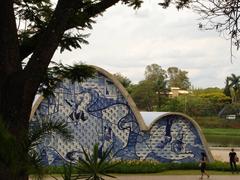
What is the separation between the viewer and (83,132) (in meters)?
22.3

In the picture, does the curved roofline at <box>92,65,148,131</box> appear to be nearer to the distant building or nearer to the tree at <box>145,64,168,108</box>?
the tree at <box>145,64,168,108</box>

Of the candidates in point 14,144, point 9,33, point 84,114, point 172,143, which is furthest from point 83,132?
point 14,144

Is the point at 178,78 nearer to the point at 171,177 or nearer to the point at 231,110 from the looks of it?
the point at 231,110

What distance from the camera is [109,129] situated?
74.4 ft

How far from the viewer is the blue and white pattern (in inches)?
862

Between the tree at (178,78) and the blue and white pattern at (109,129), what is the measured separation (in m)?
67.6

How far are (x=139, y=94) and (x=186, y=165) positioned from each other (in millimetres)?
46747

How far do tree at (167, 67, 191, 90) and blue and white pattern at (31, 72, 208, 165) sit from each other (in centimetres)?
6764

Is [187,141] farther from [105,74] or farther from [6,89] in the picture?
[6,89]

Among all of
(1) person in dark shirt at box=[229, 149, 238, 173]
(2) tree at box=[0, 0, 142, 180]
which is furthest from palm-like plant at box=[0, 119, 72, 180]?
(1) person in dark shirt at box=[229, 149, 238, 173]

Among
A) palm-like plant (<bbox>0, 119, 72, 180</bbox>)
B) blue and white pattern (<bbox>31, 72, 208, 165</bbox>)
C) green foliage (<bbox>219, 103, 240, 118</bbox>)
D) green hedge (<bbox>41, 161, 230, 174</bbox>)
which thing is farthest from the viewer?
green foliage (<bbox>219, 103, 240, 118</bbox>)

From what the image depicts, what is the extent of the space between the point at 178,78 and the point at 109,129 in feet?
242

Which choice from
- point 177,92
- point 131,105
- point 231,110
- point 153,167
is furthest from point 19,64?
point 177,92

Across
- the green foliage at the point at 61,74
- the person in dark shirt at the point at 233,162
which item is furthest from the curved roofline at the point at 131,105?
the green foliage at the point at 61,74
